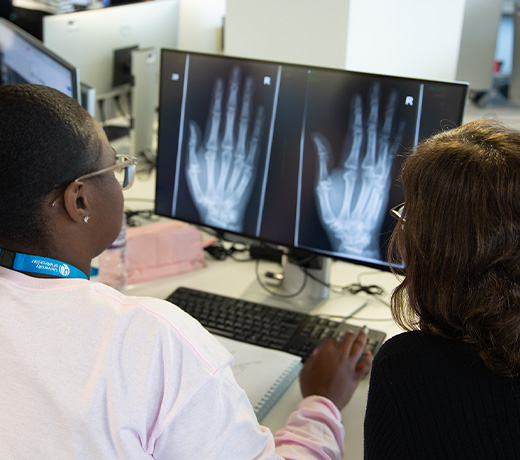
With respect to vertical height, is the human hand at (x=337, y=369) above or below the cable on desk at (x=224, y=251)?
below

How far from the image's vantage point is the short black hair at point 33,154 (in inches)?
29.4

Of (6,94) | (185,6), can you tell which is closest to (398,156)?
(6,94)

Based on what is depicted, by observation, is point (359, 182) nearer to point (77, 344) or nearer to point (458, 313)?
point (458, 313)

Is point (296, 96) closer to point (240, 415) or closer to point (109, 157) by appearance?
point (109, 157)

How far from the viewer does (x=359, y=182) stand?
1275 millimetres

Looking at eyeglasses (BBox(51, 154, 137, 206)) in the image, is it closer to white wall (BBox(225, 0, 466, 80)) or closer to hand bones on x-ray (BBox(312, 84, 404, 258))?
hand bones on x-ray (BBox(312, 84, 404, 258))

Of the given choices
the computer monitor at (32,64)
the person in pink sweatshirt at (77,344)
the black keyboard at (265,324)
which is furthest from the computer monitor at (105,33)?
the person in pink sweatshirt at (77,344)

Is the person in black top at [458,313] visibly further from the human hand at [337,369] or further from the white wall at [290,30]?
the white wall at [290,30]

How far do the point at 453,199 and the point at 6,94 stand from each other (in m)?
0.55

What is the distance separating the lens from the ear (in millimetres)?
783

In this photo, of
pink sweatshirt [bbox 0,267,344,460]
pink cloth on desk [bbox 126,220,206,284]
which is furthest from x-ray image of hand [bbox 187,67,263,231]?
pink sweatshirt [bbox 0,267,344,460]

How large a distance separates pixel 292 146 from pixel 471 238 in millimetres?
628

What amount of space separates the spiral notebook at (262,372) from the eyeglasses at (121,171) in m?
0.39

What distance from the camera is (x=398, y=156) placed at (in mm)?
1226
